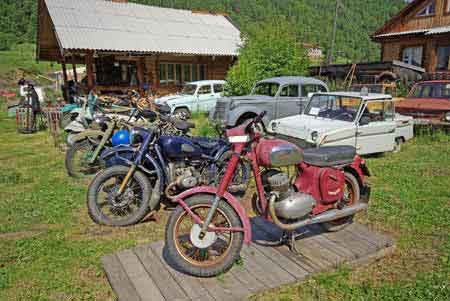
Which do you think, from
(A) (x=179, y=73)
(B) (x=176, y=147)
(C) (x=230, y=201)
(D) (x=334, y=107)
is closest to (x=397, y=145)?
(D) (x=334, y=107)

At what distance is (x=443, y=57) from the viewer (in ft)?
60.5

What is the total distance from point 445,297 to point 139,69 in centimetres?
1569

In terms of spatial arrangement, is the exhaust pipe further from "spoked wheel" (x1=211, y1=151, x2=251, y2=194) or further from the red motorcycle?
"spoked wheel" (x1=211, y1=151, x2=251, y2=194)

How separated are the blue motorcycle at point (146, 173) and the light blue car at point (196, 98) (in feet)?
24.9

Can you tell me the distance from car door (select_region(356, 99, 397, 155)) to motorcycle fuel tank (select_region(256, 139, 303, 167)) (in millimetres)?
4232

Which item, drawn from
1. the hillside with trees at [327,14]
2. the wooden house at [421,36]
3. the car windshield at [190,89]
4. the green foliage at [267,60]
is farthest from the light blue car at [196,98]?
the hillside with trees at [327,14]

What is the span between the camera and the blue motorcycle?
4082mm

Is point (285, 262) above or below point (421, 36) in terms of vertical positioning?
below

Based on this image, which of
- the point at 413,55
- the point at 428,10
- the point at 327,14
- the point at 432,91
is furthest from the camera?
the point at 327,14

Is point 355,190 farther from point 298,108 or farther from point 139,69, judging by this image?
point 139,69

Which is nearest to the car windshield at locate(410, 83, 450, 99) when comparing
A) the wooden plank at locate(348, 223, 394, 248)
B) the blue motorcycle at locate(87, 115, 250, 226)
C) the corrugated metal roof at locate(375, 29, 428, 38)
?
the wooden plank at locate(348, 223, 394, 248)

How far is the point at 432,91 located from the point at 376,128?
→ 13.0ft

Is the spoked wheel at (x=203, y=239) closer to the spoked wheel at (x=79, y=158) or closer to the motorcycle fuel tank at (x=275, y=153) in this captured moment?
the motorcycle fuel tank at (x=275, y=153)

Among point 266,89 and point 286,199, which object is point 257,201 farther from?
point 266,89
